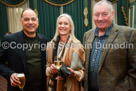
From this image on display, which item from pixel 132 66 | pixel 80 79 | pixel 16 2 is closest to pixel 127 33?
pixel 132 66

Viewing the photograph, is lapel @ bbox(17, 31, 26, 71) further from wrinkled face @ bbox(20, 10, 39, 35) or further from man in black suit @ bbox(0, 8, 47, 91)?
wrinkled face @ bbox(20, 10, 39, 35)

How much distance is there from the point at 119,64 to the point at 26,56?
1.16 metres

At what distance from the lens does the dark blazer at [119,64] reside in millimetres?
1314

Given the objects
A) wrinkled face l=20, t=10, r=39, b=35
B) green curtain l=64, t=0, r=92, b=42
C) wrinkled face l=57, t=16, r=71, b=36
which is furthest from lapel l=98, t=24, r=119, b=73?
green curtain l=64, t=0, r=92, b=42

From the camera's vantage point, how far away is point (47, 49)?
197 centimetres

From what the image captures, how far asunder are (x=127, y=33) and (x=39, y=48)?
1160 millimetres

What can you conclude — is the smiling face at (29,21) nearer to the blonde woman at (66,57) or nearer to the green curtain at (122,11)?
the blonde woman at (66,57)

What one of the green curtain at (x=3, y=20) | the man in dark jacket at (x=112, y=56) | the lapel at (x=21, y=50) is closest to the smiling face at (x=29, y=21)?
the lapel at (x=21, y=50)

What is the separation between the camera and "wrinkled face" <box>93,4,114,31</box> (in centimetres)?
140

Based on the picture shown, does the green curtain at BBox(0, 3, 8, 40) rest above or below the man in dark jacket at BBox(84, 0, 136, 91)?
above

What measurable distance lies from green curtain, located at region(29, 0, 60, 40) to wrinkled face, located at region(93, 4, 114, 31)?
13.1 ft

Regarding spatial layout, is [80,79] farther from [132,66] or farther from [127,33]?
[127,33]

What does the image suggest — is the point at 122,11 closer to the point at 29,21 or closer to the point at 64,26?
the point at 64,26

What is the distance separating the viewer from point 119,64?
133cm
